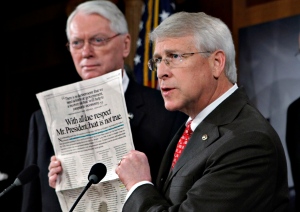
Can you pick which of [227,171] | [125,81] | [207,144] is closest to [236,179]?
[227,171]

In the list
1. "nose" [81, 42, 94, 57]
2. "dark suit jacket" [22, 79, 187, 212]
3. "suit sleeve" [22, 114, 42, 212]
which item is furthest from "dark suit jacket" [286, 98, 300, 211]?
"suit sleeve" [22, 114, 42, 212]

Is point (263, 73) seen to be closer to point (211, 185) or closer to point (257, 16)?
point (257, 16)

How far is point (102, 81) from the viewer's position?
253 centimetres

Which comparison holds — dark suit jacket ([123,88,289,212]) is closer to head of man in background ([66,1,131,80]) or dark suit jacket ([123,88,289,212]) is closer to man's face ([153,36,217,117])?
man's face ([153,36,217,117])

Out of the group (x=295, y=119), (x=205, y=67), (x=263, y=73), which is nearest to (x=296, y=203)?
(x=295, y=119)

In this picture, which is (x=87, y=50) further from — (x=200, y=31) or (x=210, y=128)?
(x=210, y=128)

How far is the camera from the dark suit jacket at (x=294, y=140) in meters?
3.35

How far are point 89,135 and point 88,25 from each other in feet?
2.52

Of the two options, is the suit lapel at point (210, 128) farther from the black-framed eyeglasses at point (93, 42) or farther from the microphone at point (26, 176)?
the black-framed eyeglasses at point (93, 42)

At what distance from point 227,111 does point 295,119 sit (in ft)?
4.14

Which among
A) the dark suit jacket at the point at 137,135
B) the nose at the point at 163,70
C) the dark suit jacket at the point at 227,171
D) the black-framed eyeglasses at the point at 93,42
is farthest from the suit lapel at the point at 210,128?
the black-framed eyeglasses at the point at 93,42

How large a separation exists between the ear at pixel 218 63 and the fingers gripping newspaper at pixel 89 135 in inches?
16.6

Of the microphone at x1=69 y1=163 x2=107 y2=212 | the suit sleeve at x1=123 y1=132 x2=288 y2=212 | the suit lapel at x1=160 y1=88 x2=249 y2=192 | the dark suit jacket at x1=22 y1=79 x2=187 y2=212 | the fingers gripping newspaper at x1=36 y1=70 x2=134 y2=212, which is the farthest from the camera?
the dark suit jacket at x1=22 y1=79 x2=187 y2=212

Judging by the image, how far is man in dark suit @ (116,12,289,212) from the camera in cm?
195
